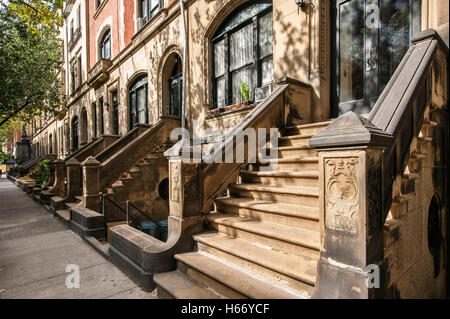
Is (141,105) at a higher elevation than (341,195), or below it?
higher

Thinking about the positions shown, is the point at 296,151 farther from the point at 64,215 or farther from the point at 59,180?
the point at 59,180

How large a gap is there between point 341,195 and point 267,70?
5676 millimetres

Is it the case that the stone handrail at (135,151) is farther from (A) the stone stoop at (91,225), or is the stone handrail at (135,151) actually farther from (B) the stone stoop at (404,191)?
(B) the stone stoop at (404,191)

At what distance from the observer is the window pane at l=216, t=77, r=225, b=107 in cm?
842

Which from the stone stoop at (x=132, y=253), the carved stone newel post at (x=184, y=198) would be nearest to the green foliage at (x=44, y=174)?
the stone stoop at (x=132, y=253)

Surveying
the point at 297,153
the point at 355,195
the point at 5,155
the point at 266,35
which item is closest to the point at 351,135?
the point at 355,195

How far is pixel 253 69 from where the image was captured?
24.3 feet

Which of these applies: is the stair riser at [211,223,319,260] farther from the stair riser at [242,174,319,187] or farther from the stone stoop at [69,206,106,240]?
the stone stoop at [69,206,106,240]

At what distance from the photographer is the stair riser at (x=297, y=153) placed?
4.42m

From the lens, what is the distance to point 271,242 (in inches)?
120

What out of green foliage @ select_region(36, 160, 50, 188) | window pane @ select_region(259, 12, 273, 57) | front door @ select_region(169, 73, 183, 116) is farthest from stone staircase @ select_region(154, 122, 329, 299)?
green foliage @ select_region(36, 160, 50, 188)

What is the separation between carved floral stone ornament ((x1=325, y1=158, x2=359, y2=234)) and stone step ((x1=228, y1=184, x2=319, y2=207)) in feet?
3.56

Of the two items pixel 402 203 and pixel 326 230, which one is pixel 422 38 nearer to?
pixel 402 203

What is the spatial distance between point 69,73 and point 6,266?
24598 mm
